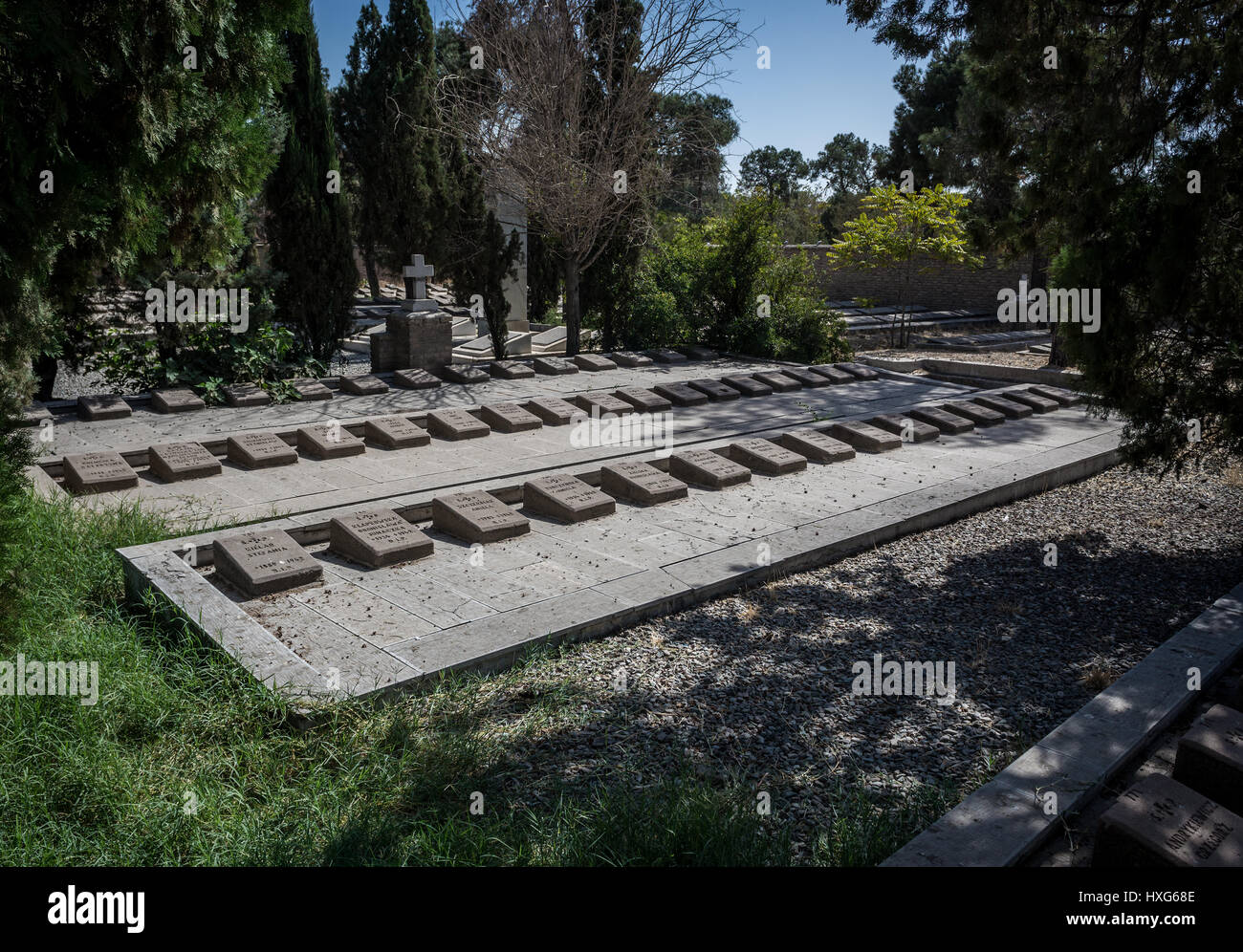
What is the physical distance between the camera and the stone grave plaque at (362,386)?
414 inches

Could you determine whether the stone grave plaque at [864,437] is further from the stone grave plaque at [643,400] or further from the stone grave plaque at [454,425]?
the stone grave plaque at [454,425]

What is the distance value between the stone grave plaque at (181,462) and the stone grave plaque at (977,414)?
25.2 ft

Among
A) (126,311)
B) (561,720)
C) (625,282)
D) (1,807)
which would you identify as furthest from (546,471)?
(625,282)

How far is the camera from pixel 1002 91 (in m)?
6.02

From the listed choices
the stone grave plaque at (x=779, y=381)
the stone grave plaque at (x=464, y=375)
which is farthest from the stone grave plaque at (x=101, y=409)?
the stone grave plaque at (x=779, y=381)

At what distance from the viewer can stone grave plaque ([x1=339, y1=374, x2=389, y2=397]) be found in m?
10.5

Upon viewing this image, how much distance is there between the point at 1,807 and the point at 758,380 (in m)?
10.1

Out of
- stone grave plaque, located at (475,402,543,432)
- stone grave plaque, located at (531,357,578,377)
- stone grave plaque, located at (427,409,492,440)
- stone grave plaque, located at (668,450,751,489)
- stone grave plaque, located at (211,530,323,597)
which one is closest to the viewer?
stone grave plaque, located at (211,530,323,597)

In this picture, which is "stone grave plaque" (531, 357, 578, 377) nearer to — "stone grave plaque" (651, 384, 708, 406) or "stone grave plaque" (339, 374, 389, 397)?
"stone grave plaque" (651, 384, 708, 406)

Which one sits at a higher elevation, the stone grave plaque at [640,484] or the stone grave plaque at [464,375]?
the stone grave plaque at [464,375]

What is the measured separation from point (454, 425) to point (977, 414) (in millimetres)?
5909

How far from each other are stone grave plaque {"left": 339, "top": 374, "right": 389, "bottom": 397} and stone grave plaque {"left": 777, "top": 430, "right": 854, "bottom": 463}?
4855 mm

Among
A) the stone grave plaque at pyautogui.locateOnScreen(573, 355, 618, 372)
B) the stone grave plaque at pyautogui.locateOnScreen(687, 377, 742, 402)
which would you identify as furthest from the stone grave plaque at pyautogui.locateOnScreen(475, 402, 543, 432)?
the stone grave plaque at pyautogui.locateOnScreen(573, 355, 618, 372)
